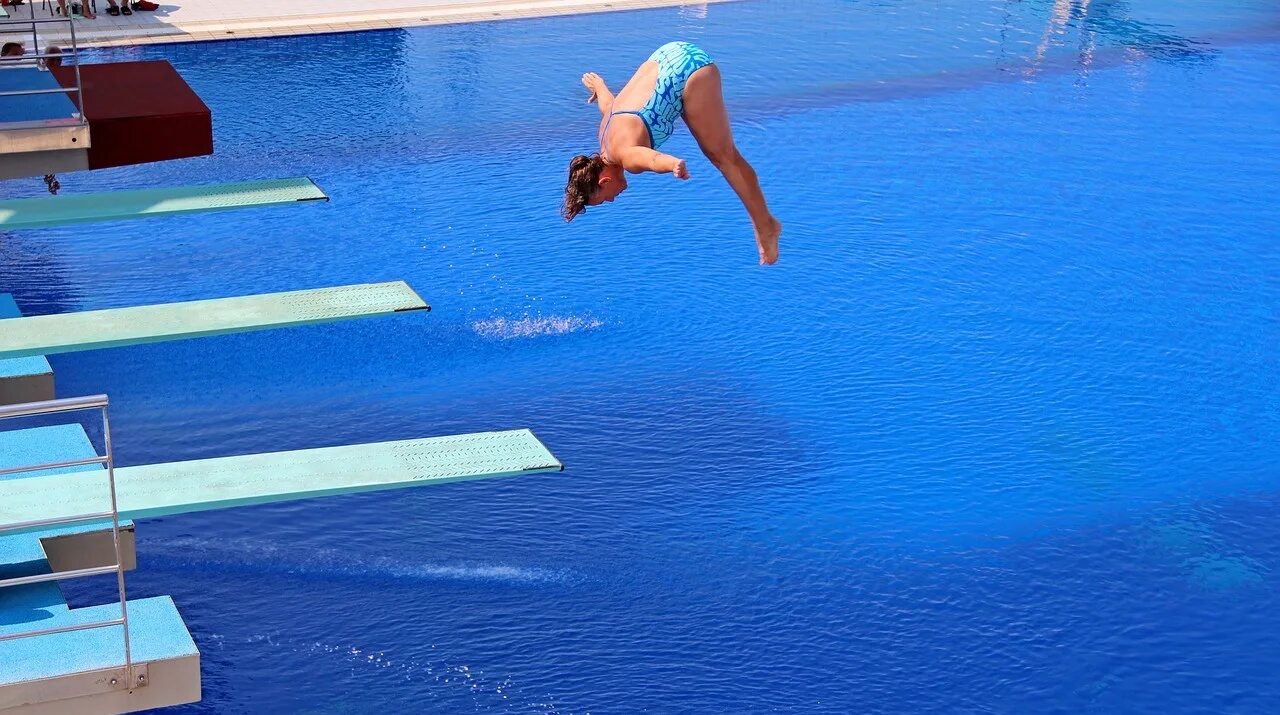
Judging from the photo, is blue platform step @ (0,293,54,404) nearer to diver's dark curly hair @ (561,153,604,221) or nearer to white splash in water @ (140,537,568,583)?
white splash in water @ (140,537,568,583)

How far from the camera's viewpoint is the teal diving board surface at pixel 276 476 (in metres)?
6.85

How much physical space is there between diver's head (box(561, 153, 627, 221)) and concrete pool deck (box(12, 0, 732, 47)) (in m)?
11.7

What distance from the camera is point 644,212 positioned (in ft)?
44.8

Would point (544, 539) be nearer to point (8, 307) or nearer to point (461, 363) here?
point (461, 363)

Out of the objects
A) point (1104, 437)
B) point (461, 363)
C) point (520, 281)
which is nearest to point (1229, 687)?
point (1104, 437)

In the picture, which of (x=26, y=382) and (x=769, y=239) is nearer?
(x=769, y=239)

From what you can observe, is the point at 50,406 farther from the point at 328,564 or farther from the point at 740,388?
the point at 740,388

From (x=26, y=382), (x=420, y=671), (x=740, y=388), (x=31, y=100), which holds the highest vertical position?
(x=31, y=100)

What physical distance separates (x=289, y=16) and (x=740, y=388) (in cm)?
1070

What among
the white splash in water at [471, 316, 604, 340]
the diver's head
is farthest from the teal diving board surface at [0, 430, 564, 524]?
the white splash in water at [471, 316, 604, 340]

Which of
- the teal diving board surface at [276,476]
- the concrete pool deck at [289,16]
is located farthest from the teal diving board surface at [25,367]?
the concrete pool deck at [289,16]

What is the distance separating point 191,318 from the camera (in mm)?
8312

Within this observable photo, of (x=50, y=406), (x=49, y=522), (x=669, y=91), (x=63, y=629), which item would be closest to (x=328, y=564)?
(x=49, y=522)

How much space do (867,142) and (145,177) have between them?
7462 millimetres
